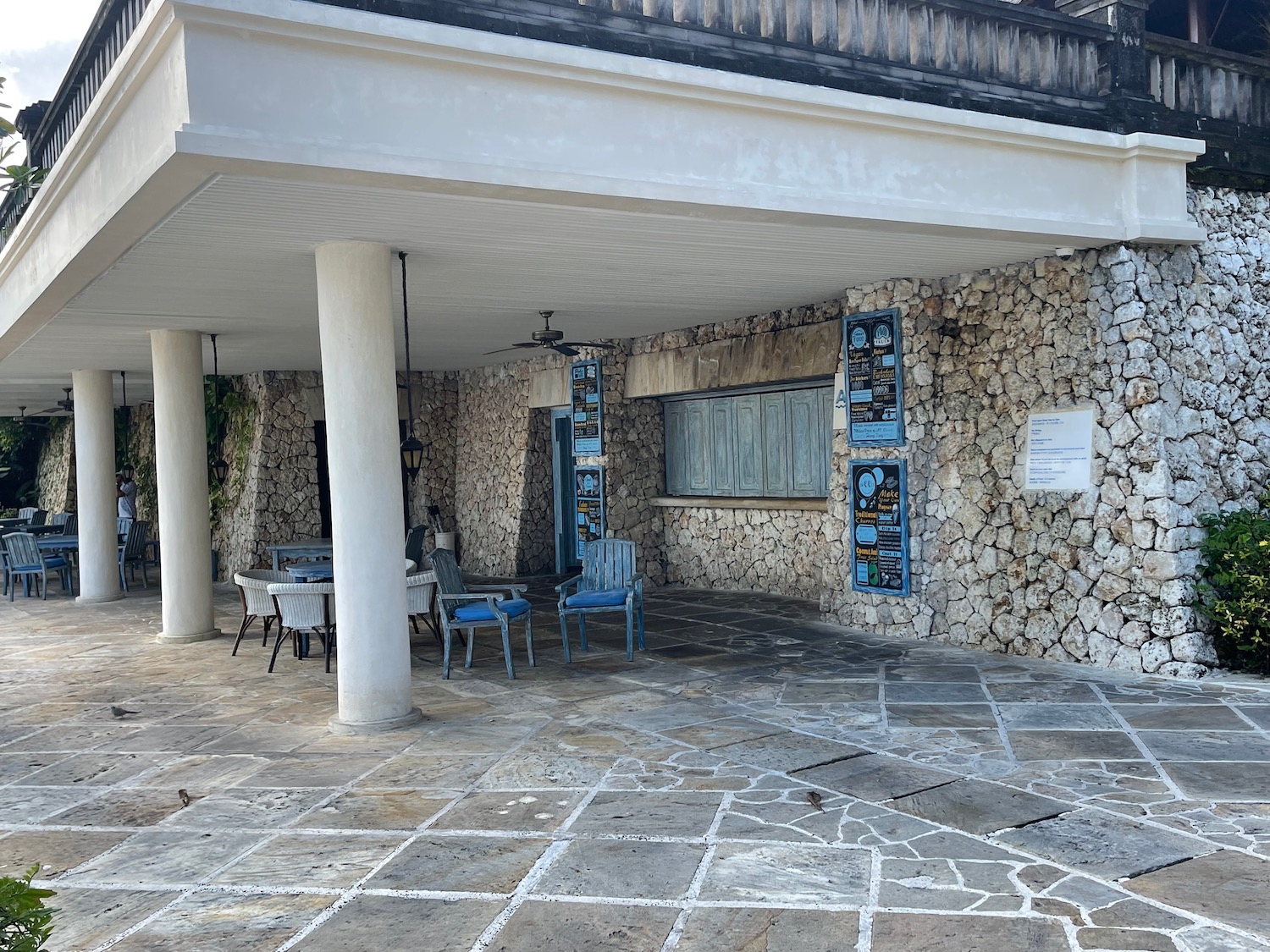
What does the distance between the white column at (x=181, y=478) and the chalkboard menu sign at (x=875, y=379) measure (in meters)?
5.70

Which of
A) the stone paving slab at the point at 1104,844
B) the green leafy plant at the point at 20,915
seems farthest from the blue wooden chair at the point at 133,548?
the green leafy plant at the point at 20,915

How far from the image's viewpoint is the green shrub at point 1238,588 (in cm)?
649

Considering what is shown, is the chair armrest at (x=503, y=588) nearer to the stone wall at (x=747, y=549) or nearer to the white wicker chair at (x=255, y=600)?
the white wicker chair at (x=255, y=600)

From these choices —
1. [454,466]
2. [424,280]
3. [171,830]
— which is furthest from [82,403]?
[171,830]

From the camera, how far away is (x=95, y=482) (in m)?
12.6

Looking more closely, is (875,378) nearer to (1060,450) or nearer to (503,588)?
(1060,450)

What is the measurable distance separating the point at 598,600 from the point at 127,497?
1236 cm

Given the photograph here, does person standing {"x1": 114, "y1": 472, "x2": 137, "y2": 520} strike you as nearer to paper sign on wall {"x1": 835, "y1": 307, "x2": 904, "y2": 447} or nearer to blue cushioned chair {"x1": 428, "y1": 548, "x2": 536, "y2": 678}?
blue cushioned chair {"x1": 428, "y1": 548, "x2": 536, "y2": 678}

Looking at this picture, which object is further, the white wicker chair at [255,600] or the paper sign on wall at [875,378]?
the white wicker chair at [255,600]

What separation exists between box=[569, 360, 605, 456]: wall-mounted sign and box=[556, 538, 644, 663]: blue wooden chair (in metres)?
3.22

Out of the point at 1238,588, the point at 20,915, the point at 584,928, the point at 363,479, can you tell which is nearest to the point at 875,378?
the point at 1238,588

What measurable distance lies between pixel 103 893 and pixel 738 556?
7.82m

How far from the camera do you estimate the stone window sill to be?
9.98 meters

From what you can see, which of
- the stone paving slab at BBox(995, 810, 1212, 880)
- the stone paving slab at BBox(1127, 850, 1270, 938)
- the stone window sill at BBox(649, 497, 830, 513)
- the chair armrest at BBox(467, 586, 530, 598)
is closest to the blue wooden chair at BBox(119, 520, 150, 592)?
the stone window sill at BBox(649, 497, 830, 513)
